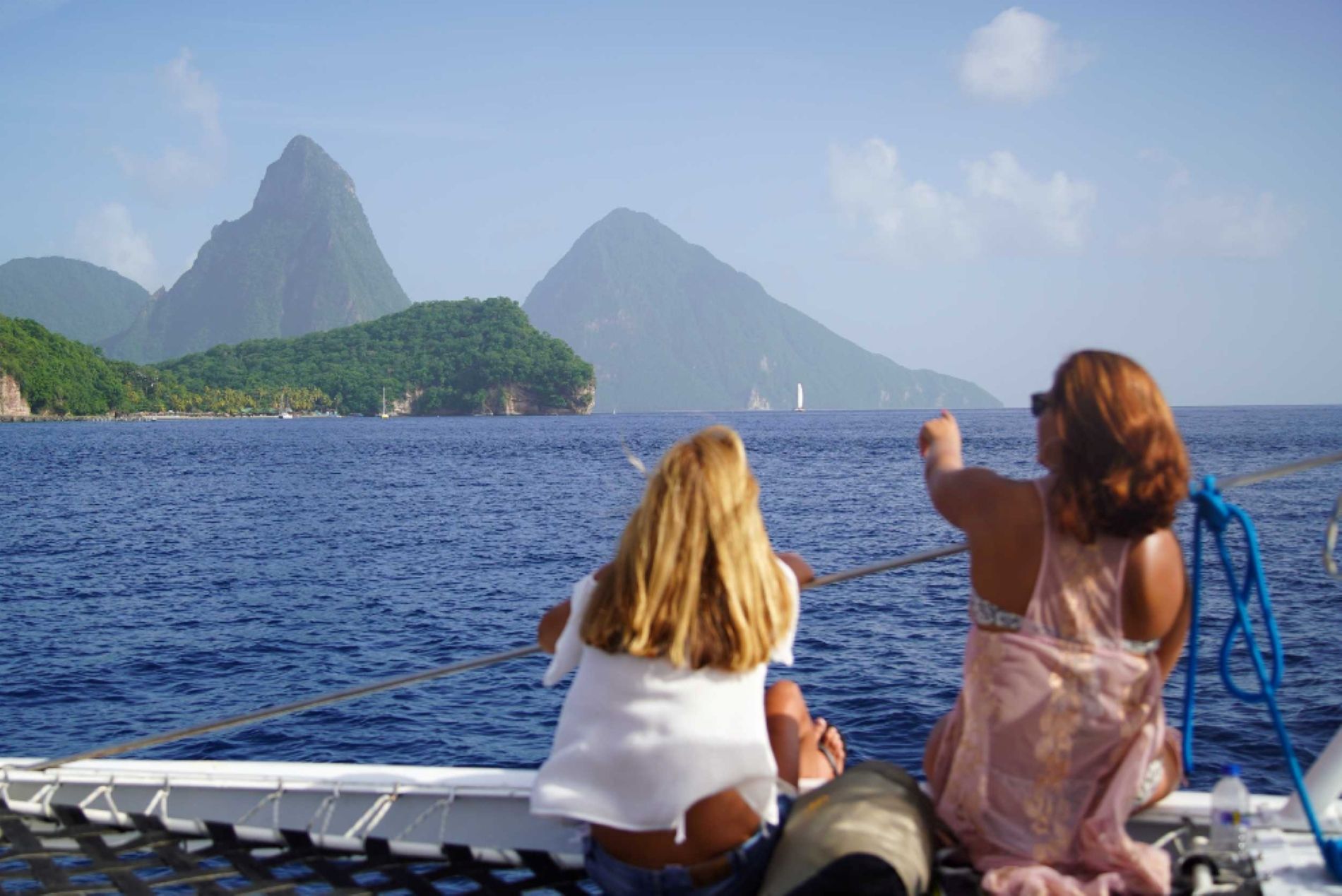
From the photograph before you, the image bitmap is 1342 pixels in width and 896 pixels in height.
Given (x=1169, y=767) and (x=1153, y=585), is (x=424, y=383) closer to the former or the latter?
(x=1169, y=767)

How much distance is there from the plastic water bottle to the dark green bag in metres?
0.73

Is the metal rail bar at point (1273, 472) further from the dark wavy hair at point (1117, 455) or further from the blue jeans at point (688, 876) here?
the blue jeans at point (688, 876)

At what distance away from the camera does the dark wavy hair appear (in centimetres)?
241

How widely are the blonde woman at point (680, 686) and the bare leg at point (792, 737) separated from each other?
295 mm

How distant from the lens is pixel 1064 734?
2627mm

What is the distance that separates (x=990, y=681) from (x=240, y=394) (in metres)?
197

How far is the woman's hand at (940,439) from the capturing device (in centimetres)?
285

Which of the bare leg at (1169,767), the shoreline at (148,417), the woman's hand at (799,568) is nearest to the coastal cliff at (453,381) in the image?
the shoreline at (148,417)

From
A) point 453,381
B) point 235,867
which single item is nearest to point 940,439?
point 235,867

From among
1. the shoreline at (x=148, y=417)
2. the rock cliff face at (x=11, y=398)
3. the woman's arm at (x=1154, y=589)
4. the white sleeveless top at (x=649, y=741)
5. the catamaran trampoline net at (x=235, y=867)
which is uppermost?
the rock cliff face at (x=11, y=398)

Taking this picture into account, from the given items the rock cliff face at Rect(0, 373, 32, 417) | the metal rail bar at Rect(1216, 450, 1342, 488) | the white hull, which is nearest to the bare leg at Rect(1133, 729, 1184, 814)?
the white hull

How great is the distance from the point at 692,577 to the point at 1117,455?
98cm

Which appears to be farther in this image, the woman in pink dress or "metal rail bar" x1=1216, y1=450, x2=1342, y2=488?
"metal rail bar" x1=1216, y1=450, x2=1342, y2=488

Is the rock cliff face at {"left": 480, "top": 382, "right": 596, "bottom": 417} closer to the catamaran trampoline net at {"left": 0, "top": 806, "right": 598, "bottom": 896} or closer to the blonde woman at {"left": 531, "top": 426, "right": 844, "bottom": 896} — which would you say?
the catamaran trampoline net at {"left": 0, "top": 806, "right": 598, "bottom": 896}
